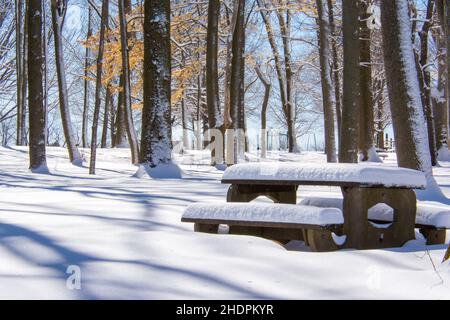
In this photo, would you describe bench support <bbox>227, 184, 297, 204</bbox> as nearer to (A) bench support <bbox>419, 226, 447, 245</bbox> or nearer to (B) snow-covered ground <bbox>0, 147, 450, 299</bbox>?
(B) snow-covered ground <bbox>0, 147, 450, 299</bbox>

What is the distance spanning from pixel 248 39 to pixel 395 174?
90.7 ft

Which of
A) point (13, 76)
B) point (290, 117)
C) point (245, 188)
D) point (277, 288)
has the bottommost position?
point (277, 288)

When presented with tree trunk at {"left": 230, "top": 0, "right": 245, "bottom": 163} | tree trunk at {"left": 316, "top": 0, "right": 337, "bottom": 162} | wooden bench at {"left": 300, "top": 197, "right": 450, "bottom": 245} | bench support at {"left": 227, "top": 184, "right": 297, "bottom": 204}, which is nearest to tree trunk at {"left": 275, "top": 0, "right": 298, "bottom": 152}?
tree trunk at {"left": 230, "top": 0, "right": 245, "bottom": 163}

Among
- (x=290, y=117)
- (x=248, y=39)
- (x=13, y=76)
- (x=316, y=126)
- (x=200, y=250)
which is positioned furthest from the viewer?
(x=316, y=126)

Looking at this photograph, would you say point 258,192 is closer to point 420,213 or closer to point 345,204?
point 345,204

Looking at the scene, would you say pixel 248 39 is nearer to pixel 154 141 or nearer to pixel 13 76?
pixel 13 76

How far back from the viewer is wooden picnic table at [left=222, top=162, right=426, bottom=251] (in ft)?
15.0

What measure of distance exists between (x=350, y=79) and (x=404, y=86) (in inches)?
120

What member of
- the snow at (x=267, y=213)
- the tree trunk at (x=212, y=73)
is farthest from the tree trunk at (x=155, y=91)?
the tree trunk at (x=212, y=73)

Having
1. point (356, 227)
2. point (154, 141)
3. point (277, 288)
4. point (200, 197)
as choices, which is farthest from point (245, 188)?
point (154, 141)

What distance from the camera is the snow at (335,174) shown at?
4586 millimetres

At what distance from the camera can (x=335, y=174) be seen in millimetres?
4605

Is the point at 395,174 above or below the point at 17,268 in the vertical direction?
above
